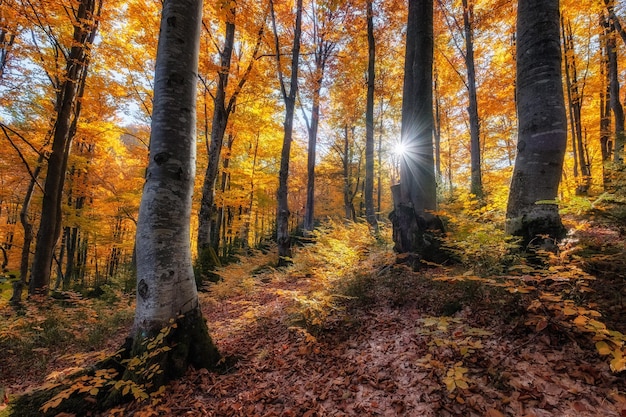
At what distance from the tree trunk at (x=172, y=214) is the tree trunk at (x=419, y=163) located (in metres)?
3.45

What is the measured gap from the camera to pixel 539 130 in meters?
3.38

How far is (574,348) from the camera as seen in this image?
7.66 feet

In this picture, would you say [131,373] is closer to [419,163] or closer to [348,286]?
[348,286]

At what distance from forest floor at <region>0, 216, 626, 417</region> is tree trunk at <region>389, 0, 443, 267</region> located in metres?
0.65

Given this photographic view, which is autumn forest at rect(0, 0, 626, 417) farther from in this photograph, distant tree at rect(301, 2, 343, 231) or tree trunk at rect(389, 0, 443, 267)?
distant tree at rect(301, 2, 343, 231)

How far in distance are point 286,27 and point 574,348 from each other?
508 inches

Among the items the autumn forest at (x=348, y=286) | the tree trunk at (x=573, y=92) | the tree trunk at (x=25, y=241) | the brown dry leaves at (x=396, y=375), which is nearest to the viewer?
the brown dry leaves at (x=396, y=375)

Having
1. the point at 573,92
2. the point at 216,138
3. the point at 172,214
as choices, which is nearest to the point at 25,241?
the point at 216,138

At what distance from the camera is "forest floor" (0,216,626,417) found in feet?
6.90

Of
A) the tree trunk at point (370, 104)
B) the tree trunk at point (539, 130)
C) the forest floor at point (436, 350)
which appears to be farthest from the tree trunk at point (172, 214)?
the tree trunk at point (370, 104)

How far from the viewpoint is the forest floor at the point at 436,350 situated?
2104 mm

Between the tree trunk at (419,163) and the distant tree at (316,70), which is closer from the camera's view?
the tree trunk at (419,163)

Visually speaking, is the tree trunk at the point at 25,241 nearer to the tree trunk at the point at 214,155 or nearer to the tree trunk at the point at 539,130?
the tree trunk at the point at 214,155

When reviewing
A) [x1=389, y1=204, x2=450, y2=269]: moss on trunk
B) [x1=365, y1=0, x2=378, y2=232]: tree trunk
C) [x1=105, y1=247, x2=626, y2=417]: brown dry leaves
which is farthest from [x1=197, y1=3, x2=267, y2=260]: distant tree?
[x1=389, y1=204, x2=450, y2=269]: moss on trunk
